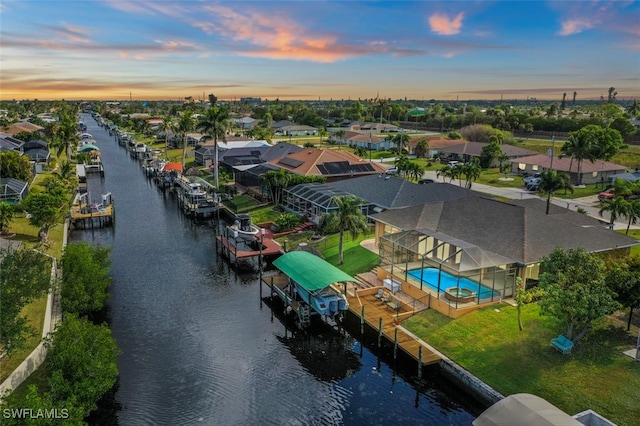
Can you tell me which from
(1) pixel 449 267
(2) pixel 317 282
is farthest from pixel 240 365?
(1) pixel 449 267

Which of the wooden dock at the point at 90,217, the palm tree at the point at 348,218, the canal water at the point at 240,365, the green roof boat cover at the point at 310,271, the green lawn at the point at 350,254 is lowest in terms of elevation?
the canal water at the point at 240,365

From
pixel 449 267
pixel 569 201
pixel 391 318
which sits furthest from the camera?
pixel 569 201

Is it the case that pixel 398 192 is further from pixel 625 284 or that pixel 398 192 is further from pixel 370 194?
pixel 625 284

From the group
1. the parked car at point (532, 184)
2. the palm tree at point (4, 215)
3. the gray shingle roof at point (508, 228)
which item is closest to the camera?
the gray shingle roof at point (508, 228)

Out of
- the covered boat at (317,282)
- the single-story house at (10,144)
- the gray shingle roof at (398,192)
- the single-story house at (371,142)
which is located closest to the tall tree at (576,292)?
the covered boat at (317,282)

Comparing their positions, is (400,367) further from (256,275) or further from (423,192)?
(423,192)

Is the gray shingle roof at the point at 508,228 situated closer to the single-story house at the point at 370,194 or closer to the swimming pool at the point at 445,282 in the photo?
the swimming pool at the point at 445,282
